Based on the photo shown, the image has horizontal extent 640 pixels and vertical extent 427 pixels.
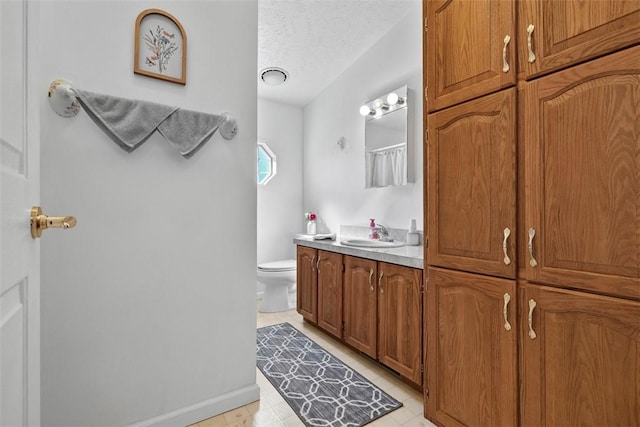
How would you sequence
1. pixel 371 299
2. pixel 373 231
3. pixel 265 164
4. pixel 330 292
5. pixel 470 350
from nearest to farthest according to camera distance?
pixel 470 350 < pixel 371 299 < pixel 330 292 < pixel 373 231 < pixel 265 164

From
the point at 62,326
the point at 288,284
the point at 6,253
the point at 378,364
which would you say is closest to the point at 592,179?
the point at 6,253

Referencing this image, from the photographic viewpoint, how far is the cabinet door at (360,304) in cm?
215

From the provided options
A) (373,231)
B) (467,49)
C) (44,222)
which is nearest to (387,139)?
(373,231)

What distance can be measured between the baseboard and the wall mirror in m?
1.87

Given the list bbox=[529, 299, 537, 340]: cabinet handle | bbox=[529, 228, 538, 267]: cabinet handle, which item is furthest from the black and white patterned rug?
bbox=[529, 228, 538, 267]: cabinet handle

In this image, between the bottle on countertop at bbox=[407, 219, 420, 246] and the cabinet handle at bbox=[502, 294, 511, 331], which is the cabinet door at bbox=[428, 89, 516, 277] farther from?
the bottle on countertop at bbox=[407, 219, 420, 246]

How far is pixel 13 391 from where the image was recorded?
2.10 feet

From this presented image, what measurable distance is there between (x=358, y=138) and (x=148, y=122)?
6.85ft

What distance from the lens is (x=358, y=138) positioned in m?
3.16

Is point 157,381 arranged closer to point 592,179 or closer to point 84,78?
point 84,78

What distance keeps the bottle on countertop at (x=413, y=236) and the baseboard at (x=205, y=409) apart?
4.80 ft

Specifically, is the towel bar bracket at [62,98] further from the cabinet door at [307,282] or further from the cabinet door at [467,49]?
the cabinet door at [307,282]

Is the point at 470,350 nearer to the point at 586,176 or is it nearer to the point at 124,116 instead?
the point at 586,176

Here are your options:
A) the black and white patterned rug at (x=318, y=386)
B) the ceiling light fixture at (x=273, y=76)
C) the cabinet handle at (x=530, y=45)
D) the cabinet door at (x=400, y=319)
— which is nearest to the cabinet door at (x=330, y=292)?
the black and white patterned rug at (x=318, y=386)
